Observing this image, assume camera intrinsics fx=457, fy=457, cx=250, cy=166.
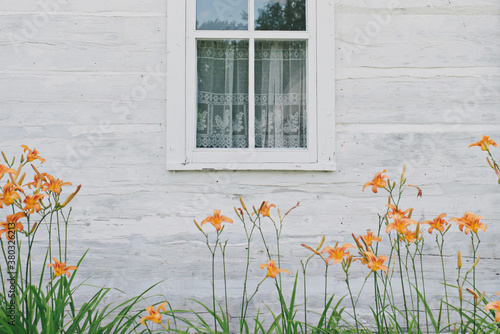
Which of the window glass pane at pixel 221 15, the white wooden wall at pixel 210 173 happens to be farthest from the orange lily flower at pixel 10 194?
the window glass pane at pixel 221 15

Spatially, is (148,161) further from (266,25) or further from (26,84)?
(266,25)

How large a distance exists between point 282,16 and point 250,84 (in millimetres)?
463

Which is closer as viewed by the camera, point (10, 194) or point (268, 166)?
point (10, 194)

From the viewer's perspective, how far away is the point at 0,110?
261 cm

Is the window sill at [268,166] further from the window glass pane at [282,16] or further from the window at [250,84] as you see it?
the window glass pane at [282,16]

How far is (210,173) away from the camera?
2621 mm

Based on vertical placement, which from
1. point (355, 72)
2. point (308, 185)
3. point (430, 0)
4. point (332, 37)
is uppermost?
point (430, 0)

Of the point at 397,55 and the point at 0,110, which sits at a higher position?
the point at 397,55

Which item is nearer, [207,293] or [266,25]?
[207,293]

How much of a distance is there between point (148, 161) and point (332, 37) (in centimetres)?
129

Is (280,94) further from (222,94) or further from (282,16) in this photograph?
(282,16)

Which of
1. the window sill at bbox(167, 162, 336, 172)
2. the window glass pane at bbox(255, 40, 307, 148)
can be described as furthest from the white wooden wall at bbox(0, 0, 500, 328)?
the window glass pane at bbox(255, 40, 307, 148)

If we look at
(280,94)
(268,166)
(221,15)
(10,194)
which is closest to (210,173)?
(268,166)

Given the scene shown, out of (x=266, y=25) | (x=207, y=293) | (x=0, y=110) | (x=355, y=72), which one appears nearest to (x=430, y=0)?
(x=355, y=72)
